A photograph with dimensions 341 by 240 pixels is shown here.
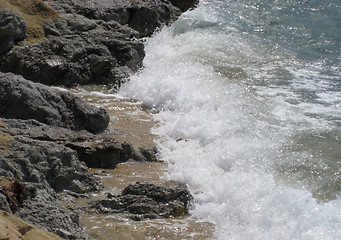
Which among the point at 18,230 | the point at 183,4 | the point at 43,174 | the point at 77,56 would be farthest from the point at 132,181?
the point at 183,4

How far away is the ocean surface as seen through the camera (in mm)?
6656

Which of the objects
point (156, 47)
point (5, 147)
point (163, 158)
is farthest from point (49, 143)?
point (156, 47)

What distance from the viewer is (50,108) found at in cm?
750

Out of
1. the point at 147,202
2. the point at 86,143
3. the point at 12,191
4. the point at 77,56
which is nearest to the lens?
the point at 12,191

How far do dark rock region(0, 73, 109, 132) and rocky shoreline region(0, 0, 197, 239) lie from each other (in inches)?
0.5

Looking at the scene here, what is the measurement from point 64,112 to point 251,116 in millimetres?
3757

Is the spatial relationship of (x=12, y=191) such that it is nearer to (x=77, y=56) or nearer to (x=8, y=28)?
(x=8, y=28)

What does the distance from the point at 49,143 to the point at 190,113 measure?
4279 mm

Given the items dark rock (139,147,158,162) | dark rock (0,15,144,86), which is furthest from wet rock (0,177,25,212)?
dark rock (0,15,144,86)

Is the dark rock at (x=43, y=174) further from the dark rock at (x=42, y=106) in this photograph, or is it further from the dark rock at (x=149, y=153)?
the dark rock at (x=149, y=153)

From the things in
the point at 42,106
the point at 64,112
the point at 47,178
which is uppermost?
the point at 42,106

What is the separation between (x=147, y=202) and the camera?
243 inches

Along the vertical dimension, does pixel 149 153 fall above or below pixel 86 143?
below

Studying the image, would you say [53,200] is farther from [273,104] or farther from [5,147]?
[273,104]
